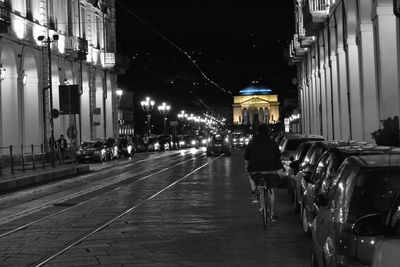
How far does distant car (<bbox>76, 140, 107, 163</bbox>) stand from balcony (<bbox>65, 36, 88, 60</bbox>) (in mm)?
7328

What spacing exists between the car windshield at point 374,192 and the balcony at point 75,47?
151 feet

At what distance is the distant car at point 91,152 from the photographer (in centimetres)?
4712

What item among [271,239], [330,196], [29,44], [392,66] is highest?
[29,44]

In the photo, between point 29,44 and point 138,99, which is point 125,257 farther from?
point 138,99

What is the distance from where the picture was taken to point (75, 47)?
170 ft

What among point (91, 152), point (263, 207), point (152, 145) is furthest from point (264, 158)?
point (152, 145)

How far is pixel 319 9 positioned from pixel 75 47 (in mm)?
21106

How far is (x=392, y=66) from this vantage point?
76.7 ft

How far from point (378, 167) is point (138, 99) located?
97.9m

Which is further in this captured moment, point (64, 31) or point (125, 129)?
point (125, 129)

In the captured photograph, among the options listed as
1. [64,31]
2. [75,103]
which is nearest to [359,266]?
[75,103]

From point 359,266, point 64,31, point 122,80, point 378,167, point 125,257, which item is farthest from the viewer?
point 122,80

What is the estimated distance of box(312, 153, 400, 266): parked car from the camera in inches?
236

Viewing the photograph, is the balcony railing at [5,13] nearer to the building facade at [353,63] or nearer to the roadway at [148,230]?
the building facade at [353,63]
